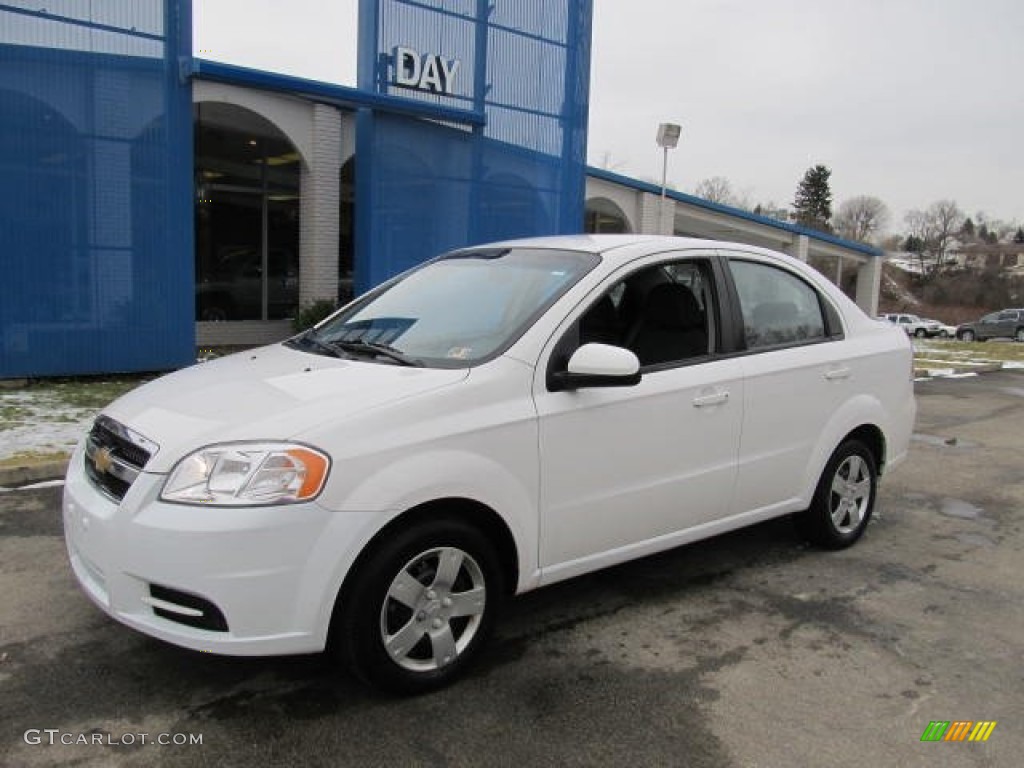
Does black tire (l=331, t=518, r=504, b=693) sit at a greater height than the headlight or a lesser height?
lesser

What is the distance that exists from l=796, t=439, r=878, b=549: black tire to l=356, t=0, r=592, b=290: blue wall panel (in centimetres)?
825

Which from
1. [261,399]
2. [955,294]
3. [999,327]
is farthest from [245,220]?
[955,294]

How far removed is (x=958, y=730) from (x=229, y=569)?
2574 millimetres

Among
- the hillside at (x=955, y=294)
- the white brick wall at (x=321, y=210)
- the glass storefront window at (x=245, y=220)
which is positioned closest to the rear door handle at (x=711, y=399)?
the white brick wall at (x=321, y=210)

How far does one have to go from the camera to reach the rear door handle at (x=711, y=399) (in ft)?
13.0

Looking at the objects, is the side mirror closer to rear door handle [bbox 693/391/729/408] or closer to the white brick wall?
rear door handle [bbox 693/391/729/408]

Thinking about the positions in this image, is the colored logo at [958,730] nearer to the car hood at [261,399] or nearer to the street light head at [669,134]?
the car hood at [261,399]

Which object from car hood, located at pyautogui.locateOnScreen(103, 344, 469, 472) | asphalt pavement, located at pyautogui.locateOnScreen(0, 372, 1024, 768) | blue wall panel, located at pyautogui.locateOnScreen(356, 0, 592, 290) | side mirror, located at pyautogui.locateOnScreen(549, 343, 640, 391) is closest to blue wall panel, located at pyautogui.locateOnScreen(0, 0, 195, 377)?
blue wall panel, located at pyautogui.locateOnScreen(356, 0, 592, 290)

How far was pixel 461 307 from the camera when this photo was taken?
3910mm

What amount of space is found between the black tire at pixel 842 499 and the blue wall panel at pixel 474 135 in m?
8.25

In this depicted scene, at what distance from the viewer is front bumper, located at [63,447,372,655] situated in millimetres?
2732

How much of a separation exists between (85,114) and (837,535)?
893cm

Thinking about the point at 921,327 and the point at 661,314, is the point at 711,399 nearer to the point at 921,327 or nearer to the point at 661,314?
the point at 661,314

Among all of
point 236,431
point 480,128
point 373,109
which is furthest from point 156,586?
point 480,128
